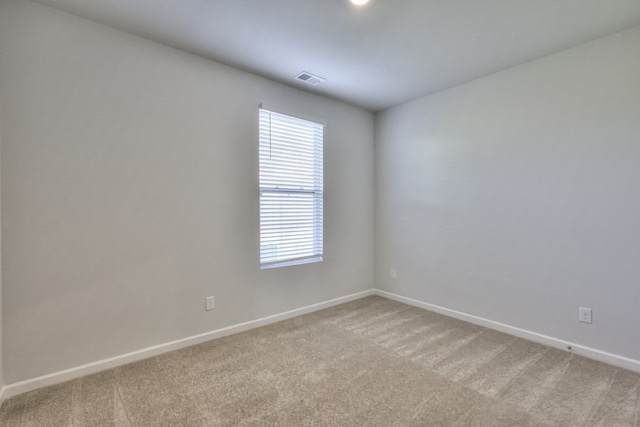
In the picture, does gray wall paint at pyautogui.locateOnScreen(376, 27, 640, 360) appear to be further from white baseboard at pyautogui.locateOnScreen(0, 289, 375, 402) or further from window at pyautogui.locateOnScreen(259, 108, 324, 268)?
white baseboard at pyautogui.locateOnScreen(0, 289, 375, 402)

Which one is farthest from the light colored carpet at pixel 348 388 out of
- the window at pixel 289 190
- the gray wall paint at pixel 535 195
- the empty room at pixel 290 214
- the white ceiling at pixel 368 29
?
the white ceiling at pixel 368 29

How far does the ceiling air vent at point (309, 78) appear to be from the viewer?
9.53 feet

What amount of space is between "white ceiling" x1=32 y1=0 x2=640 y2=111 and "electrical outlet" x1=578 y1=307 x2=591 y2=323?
218cm

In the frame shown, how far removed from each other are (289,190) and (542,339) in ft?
9.05

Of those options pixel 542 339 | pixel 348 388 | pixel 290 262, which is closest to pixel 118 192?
pixel 290 262

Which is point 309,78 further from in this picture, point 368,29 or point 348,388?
point 348,388

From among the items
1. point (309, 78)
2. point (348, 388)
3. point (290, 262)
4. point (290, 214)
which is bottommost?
point (348, 388)

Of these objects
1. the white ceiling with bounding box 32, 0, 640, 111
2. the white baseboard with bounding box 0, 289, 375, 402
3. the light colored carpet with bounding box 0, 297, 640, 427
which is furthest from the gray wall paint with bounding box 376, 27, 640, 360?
the white baseboard with bounding box 0, 289, 375, 402

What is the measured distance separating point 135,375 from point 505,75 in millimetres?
4073

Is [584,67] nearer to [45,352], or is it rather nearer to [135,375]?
[135,375]

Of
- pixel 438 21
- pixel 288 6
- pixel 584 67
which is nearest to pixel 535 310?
pixel 584 67

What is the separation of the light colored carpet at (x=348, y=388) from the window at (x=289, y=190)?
0.93 metres

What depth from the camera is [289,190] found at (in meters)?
3.18

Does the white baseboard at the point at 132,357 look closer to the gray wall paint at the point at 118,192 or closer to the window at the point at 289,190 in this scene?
the gray wall paint at the point at 118,192
